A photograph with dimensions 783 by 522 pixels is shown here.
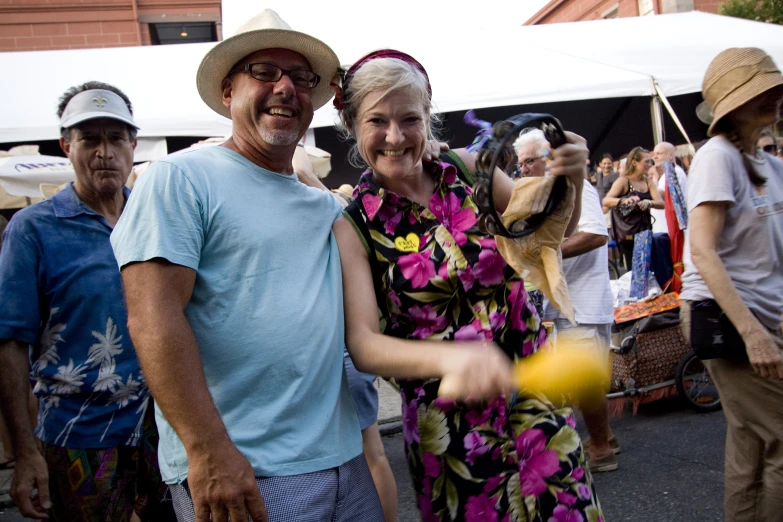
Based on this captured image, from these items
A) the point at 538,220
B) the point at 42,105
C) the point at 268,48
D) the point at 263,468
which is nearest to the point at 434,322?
the point at 538,220

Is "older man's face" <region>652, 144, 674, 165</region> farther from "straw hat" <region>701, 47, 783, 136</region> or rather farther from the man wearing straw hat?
the man wearing straw hat

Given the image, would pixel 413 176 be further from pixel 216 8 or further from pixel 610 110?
pixel 216 8

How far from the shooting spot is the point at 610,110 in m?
11.8

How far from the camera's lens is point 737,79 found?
8.66 ft

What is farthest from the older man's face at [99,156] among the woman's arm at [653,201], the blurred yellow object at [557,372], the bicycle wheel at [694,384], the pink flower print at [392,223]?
the woman's arm at [653,201]

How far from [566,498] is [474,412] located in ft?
1.11

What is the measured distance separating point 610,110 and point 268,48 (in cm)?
1101

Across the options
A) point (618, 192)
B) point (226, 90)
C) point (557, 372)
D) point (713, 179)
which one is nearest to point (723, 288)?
point (713, 179)

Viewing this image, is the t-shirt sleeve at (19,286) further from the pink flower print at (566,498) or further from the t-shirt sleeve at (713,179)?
the t-shirt sleeve at (713,179)

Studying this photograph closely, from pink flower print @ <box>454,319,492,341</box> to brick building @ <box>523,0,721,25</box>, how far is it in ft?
69.8

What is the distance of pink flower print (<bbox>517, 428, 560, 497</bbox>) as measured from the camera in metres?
1.83

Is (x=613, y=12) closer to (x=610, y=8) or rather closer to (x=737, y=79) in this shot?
(x=610, y=8)

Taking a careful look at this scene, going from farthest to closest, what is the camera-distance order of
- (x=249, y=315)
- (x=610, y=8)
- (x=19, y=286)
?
1. (x=610, y=8)
2. (x=19, y=286)
3. (x=249, y=315)

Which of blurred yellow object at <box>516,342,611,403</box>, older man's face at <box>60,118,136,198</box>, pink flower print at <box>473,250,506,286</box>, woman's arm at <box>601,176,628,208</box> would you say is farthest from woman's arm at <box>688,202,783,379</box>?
woman's arm at <box>601,176,628,208</box>
